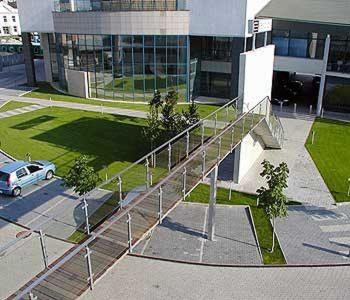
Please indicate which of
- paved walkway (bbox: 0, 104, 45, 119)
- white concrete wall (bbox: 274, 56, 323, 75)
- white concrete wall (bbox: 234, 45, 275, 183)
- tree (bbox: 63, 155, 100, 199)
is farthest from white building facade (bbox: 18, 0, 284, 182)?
tree (bbox: 63, 155, 100, 199)

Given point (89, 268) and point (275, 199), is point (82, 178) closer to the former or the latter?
point (89, 268)

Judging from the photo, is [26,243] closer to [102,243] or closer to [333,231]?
[102,243]

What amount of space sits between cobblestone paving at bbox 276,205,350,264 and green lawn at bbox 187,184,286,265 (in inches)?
14.5

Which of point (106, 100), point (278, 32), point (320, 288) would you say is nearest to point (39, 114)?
point (106, 100)

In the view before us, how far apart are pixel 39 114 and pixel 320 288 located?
900 inches

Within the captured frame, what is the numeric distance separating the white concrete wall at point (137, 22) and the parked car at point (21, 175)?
15613 millimetres

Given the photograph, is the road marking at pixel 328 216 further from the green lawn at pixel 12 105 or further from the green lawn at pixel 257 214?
the green lawn at pixel 12 105

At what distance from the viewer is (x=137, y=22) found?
30234mm

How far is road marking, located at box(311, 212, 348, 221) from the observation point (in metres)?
15.4

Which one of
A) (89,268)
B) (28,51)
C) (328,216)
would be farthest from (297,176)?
(28,51)

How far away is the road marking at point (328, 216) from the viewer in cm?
1539

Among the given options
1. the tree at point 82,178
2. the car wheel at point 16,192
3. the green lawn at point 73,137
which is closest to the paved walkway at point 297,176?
the green lawn at point 73,137

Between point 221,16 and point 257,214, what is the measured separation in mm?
18002

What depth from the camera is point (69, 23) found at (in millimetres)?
32750
